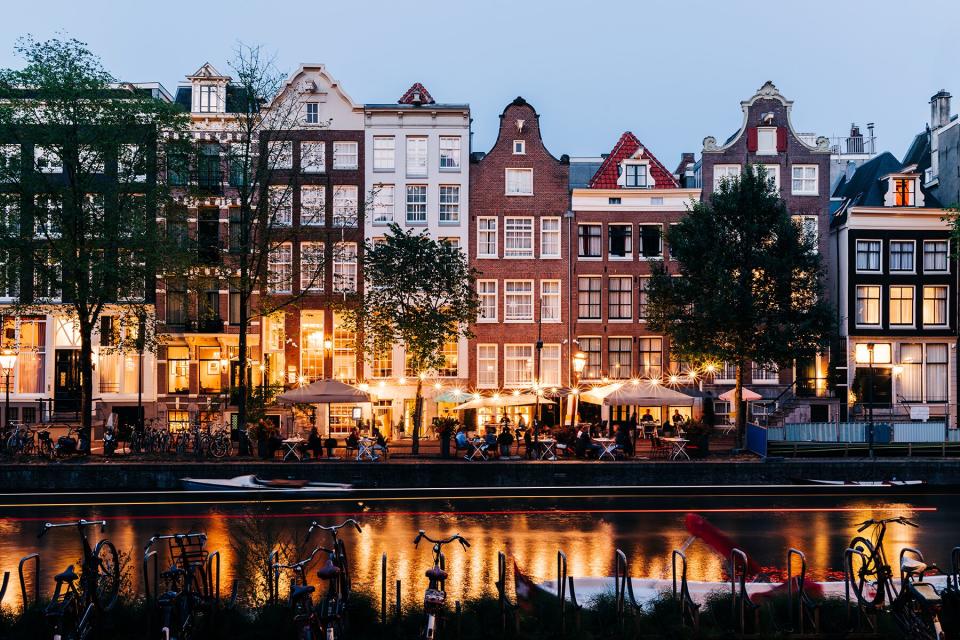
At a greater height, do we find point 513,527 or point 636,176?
point 636,176

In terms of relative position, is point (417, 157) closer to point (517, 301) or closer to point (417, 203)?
point (417, 203)

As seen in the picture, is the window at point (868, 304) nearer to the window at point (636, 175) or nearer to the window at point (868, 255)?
the window at point (868, 255)

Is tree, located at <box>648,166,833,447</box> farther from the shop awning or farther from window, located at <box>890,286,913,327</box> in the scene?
window, located at <box>890,286,913,327</box>

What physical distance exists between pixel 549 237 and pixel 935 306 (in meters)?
22.6

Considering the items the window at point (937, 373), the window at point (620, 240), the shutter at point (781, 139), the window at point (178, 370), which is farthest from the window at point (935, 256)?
the window at point (178, 370)

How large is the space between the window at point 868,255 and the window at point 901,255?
79cm

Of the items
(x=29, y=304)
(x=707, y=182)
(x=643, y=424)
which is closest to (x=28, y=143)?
(x=29, y=304)

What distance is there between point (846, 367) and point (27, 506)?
131ft

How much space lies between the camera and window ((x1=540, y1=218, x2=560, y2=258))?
44.2m

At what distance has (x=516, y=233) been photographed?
4419 cm

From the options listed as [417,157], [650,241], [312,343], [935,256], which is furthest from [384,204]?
[935,256]

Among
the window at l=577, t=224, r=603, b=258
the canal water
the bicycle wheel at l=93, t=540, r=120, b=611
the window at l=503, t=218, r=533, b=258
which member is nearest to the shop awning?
the canal water

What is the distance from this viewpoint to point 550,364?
1732 inches

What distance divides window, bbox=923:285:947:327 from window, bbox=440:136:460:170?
2804 cm
